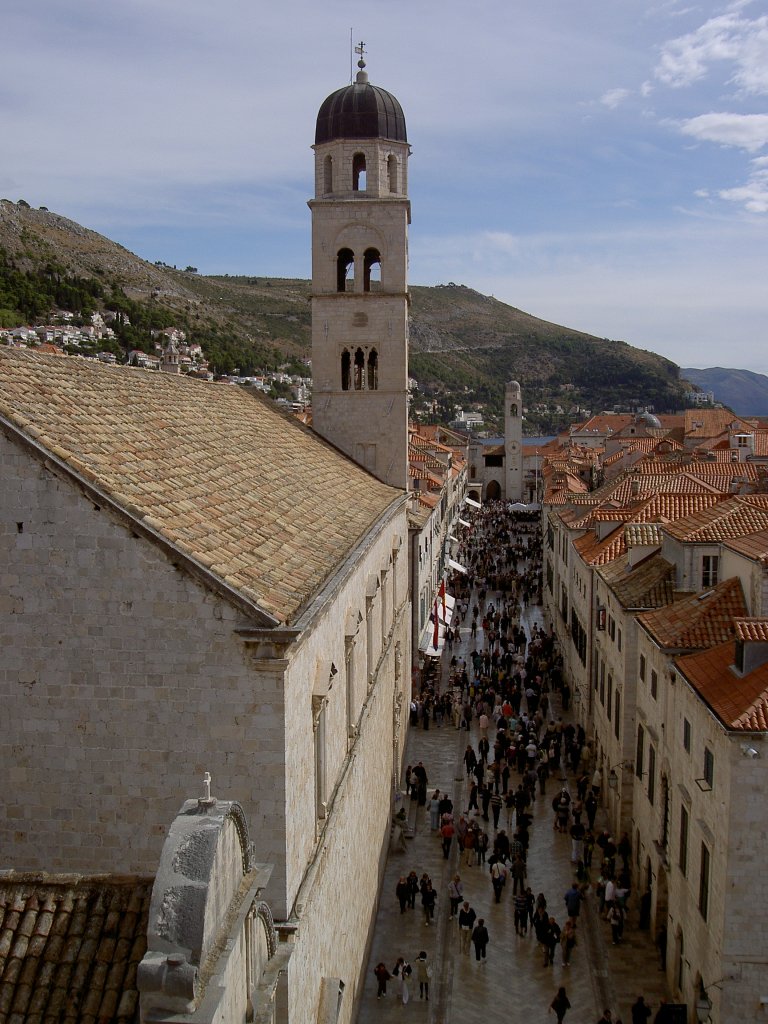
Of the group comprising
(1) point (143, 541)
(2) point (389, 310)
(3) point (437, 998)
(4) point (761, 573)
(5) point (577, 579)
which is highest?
(2) point (389, 310)

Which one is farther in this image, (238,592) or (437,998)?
(437,998)

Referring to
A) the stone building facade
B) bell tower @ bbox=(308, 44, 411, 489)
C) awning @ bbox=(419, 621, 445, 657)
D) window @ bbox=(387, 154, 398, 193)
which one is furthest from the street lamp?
window @ bbox=(387, 154, 398, 193)

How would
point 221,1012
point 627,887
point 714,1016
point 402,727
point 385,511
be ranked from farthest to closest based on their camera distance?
point 402,727, point 385,511, point 627,887, point 714,1016, point 221,1012

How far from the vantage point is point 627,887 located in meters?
22.9

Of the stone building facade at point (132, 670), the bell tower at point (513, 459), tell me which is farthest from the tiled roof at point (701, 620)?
the bell tower at point (513, 459)

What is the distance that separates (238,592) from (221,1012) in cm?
452

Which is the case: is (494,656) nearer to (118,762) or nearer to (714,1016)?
(714,1016)

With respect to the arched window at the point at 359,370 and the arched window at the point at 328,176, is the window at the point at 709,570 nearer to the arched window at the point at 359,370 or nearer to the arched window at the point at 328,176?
the arched window at the point at 359,370

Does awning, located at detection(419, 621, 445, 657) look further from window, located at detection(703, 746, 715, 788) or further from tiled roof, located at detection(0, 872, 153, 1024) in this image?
tiled roof, located at detection(0, 872, 153, 1024)

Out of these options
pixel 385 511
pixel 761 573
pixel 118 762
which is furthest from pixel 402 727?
pixel 118 762

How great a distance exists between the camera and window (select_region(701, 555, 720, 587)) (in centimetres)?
2406

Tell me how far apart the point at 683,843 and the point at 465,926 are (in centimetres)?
496

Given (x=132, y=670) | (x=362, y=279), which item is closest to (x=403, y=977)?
(x=132, y=670)

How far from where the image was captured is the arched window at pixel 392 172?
1271 inches
